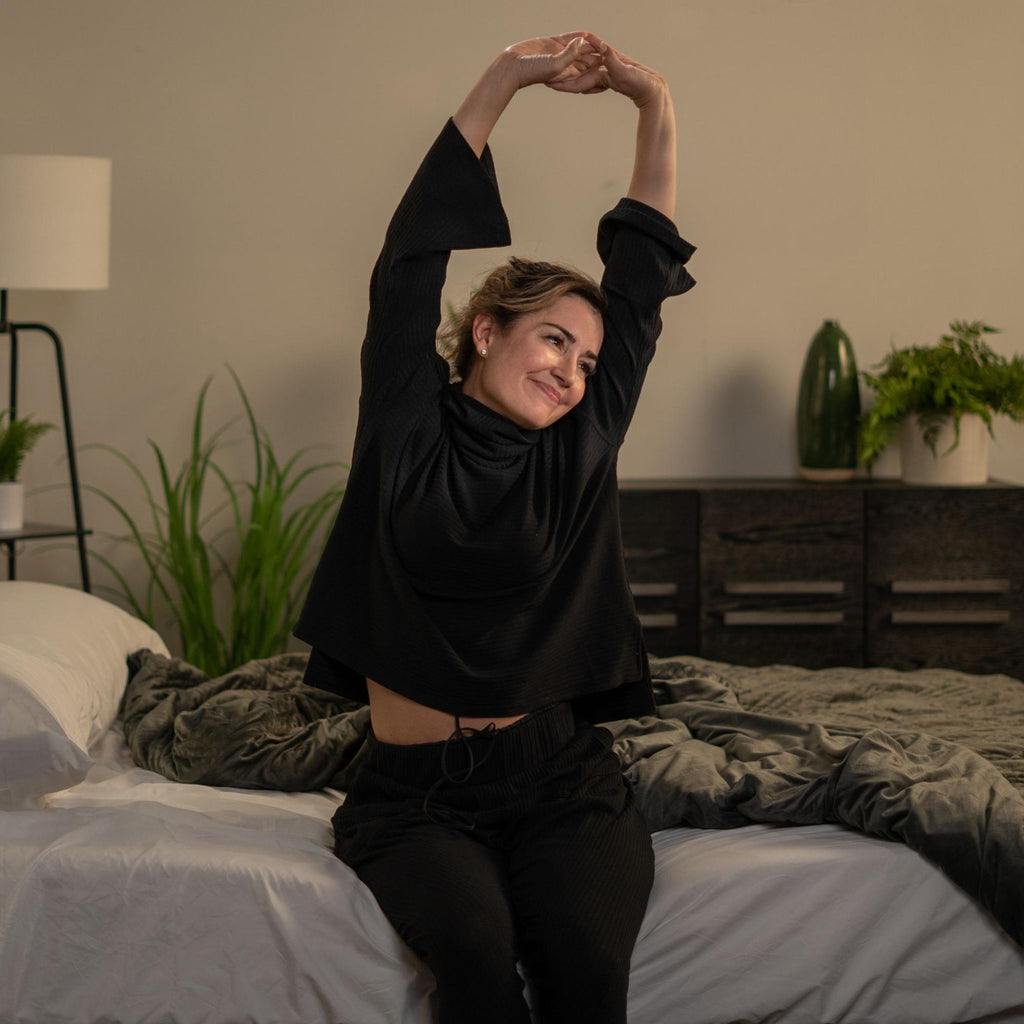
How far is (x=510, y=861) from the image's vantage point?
5.54 ft

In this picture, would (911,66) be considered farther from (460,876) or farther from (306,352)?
(460,876)

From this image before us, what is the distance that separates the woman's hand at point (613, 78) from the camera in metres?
1.84

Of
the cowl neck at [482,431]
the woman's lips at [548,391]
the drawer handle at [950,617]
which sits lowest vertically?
the drawer handle at [950,617]

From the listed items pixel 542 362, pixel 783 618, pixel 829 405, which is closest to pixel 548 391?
pixel 542 362

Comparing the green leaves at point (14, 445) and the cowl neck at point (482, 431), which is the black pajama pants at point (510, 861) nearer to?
the cowl neck at point (482, 431)

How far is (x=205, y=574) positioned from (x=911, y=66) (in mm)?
2431

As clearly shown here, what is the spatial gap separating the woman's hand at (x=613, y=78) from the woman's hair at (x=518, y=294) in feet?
0.85

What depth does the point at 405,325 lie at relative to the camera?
5.86 feet

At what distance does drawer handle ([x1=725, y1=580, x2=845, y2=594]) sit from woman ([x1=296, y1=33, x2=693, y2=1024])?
1420 millimetres

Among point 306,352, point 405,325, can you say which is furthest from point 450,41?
point 405,325

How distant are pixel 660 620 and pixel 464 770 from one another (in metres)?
1.64

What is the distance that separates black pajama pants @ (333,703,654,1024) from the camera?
5.00ft

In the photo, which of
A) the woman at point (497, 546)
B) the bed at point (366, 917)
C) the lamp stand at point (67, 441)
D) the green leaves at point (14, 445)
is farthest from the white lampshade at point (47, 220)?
the woman at point (497, 546)

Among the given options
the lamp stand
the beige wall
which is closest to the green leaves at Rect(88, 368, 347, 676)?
the beige wall
